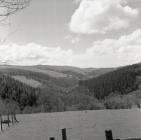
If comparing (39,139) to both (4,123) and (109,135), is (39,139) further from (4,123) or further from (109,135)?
(4,123)

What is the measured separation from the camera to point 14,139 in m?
69.6

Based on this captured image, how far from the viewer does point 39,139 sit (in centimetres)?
6512

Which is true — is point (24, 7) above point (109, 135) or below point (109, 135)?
above

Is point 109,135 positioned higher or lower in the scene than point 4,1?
lower

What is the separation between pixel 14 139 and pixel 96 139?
2110 cm

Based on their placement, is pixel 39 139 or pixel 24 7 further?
pixel 39 139

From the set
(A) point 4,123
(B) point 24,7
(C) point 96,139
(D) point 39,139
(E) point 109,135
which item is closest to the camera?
(B) point 24,7

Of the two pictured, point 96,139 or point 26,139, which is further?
point 26,139

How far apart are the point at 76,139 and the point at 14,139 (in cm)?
1689

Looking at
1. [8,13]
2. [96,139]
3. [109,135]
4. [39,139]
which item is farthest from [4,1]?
[39,139]

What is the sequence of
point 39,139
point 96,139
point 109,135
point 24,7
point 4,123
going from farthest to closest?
point 4,123, point 39,139, point 96,139, point 109,135, point 24,7

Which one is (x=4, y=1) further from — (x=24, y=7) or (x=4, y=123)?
(x=4, y=123)

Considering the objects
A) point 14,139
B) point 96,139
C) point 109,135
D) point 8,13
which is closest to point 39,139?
point 14,139

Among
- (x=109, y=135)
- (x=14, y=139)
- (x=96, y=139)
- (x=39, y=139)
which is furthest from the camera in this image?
(x=14, y=139)
